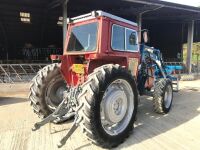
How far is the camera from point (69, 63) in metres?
4.86

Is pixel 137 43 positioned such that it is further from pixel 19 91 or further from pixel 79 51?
pixel 19 91

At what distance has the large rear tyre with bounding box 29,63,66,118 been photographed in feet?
15.6

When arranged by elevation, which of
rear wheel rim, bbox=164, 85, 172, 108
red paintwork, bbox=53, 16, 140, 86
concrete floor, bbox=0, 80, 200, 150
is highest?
red paintwork, bbox=53, 16, 140, 86

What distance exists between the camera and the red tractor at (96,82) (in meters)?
3.64

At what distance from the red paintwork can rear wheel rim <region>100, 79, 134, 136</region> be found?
0.56 meters

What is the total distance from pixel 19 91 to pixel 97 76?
6356 millimetres

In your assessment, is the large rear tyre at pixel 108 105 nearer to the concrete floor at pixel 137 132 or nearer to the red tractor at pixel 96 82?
the red tractor at pixel 96 82

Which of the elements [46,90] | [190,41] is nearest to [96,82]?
[46,90]

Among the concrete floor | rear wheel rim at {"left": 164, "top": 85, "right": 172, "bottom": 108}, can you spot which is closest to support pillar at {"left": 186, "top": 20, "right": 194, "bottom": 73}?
the concrete floor

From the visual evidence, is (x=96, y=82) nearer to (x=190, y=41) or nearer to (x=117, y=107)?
(x=117, y=107)

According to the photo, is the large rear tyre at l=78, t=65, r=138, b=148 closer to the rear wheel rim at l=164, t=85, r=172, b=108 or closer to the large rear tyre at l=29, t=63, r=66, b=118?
the large rear tyre at l=29, t=63, r=66, b=118

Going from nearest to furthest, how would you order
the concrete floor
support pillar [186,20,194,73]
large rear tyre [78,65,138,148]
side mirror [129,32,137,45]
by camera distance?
large rear tyre [78,65,138,148]
the concrete floor
side mirror [129,32,137,45]
support pillar [186,20,194,73]

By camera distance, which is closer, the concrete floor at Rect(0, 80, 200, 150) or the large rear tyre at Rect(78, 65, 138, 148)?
the large rear tyre at Rect(78, 65, 138, 148)

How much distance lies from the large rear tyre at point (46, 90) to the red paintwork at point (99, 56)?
300 mm
